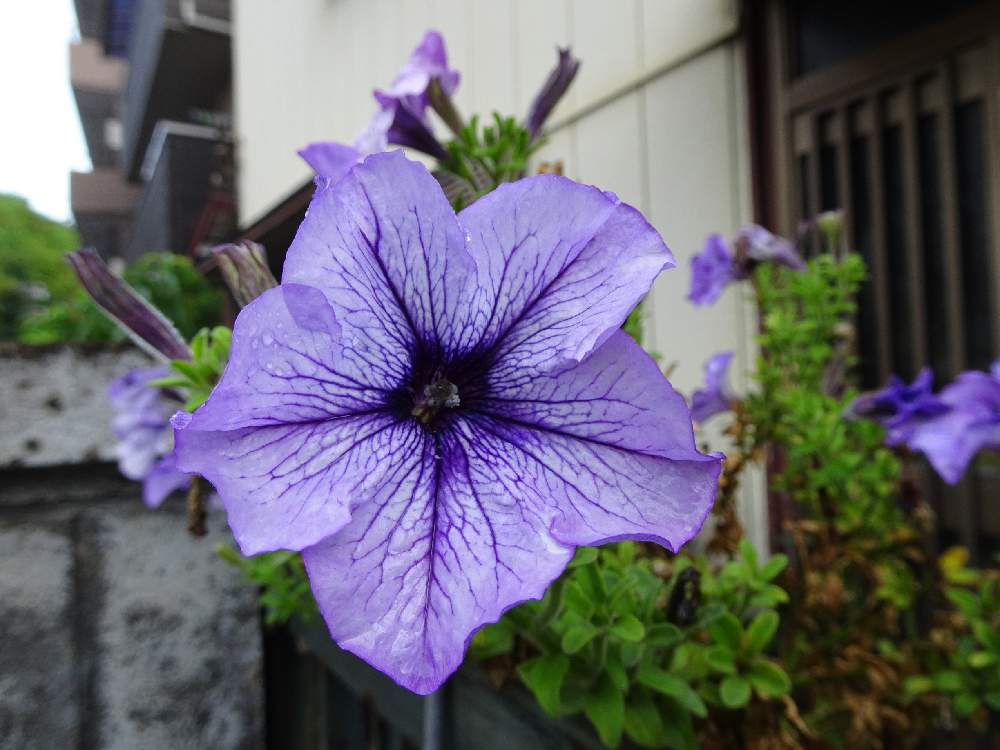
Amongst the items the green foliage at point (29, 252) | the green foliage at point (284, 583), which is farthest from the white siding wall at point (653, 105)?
the green foliage at point (29, 252)

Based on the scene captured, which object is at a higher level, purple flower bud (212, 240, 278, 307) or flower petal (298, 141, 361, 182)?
flower petal (298, 141, 361, 182)

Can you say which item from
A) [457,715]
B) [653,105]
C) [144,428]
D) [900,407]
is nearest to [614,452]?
[457,715]

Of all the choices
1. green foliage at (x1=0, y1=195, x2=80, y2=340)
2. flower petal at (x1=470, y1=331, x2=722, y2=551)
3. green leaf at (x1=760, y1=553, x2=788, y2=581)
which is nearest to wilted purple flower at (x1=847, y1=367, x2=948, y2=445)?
green leaf at (x1=760, y1=553, x2=788, y2=581)

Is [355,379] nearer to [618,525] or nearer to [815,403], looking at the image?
[618,525]

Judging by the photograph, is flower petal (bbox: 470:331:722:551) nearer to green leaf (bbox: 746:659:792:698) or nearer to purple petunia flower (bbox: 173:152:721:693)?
purple petunia flower (bbox: 173:152:721:693)

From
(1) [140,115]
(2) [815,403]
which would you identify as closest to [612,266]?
(2) [815,403]

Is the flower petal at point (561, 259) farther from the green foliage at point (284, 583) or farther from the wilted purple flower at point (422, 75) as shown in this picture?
the green foliage at point (284, 583)
